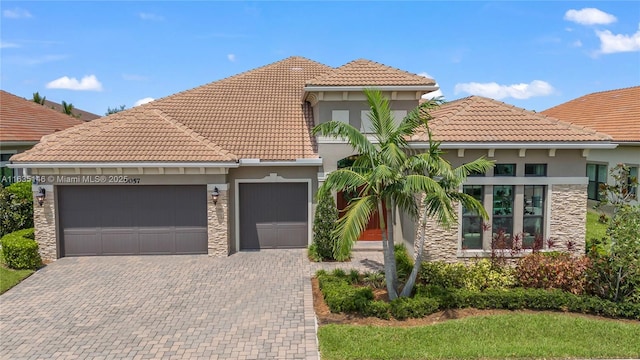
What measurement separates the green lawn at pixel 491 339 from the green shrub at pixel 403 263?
282 centimetres

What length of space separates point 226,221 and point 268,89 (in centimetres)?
763

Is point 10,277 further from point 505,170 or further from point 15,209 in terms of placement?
point 505,170

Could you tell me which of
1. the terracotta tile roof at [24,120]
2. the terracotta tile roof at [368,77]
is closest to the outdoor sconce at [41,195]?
the terracotta tile roof at [24,120]

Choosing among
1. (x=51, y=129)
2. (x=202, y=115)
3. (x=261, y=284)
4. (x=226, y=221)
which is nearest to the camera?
(x=261, y=284)

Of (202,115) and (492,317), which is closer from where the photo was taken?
(492,317)

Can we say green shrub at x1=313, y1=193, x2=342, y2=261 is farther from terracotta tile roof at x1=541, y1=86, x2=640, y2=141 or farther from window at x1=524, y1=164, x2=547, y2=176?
terracotta tile roof at x1=541, y1=86, x2=640, y2=141

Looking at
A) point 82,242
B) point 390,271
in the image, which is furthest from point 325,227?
point 82,242

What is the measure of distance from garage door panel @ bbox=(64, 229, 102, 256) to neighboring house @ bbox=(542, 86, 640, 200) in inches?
733

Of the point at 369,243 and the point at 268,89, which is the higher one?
the point at 268,89

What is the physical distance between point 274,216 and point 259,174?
1.65 m

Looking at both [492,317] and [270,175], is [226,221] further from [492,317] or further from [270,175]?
[492,317]

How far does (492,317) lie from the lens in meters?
9.35

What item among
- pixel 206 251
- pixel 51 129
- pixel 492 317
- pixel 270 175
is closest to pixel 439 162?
pixel 492 317

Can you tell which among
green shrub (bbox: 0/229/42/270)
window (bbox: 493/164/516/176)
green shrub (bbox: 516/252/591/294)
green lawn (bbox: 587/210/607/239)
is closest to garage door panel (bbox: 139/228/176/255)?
green shrub (bbox: 0/229/42/270)
